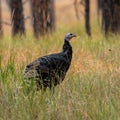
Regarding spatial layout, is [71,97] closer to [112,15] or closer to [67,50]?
[67,50]

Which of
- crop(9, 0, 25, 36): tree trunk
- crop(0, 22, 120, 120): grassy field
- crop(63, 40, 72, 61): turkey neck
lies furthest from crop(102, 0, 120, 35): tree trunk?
crop(63, 40, 72, 61): turkey neck

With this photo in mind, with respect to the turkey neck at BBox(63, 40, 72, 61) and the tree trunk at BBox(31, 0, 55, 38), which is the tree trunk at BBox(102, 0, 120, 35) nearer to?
the tree trunk at BBox(31, 0, 55, 38)

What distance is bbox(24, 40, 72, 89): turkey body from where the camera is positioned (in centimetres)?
502

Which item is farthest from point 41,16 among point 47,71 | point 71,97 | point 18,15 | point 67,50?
point 71,97

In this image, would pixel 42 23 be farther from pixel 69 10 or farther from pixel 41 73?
pixel 69 10

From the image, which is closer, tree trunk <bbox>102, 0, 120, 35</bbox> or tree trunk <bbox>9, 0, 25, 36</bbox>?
tree trunk <bbox>102, 0, 120, 35</bbox>

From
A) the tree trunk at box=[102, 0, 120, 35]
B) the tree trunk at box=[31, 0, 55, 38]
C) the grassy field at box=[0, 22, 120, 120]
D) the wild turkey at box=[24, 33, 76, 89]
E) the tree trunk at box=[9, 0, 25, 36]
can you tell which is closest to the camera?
the grassy field at box=[0, 22, 120, 120]

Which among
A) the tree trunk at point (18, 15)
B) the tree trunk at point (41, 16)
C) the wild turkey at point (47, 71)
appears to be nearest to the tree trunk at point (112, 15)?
the tree trunk at point (41, 16)

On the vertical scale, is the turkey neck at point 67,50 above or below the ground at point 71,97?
above

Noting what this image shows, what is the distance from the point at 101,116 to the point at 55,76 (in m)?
1.15

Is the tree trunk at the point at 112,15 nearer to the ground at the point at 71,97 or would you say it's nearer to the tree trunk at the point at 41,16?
the tree trunk at the point at 41,16

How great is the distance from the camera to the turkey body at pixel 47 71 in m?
5.02

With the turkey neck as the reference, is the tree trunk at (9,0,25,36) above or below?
above

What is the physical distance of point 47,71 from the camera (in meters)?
5.11
